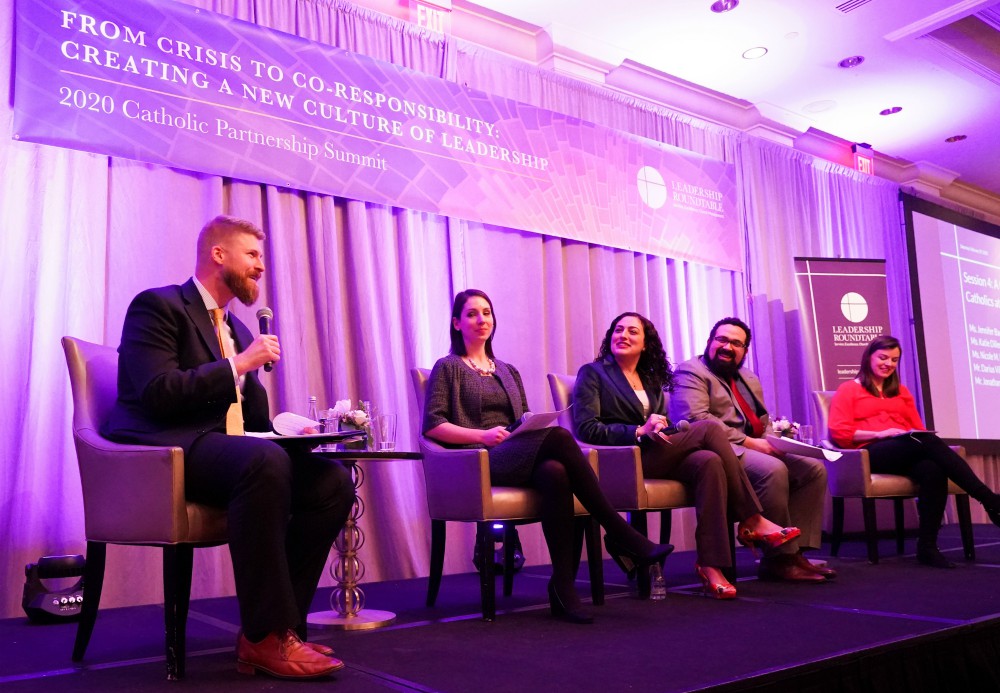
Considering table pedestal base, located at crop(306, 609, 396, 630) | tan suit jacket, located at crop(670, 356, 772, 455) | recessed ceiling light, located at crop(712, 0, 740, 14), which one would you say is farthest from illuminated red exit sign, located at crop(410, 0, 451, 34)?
table pedestal base, located at crop(306, 609, 396, 630)

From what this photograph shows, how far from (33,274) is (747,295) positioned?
465 centimetres

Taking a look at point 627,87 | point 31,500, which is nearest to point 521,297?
point 627,87

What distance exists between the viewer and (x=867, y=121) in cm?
666

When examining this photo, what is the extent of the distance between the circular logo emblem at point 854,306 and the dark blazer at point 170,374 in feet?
17.5

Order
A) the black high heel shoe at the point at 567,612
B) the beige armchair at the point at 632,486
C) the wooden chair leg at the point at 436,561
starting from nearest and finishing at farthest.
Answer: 1. the black high heel shoe at the point at 567,612
2. the wooden chair leg at the point at 436,561
3. the beige armchair at the point at 632,486

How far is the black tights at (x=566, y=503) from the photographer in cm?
263

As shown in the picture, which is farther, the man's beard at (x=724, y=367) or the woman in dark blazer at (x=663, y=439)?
the man's beard at (x=724, y=367)

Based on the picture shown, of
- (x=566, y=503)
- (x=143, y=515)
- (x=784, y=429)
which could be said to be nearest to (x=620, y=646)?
(x=566, y=503)

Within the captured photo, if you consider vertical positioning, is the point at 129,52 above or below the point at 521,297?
above

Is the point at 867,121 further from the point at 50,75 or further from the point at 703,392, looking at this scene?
the point at 50,75

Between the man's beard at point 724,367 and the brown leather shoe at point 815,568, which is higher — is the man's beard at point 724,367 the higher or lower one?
the higher one

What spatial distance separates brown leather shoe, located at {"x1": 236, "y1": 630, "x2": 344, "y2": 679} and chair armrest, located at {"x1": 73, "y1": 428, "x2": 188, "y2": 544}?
331mm

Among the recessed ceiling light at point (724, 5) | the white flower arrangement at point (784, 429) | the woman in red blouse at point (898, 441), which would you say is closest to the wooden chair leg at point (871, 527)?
the woman in red blouse at point (898, 441)

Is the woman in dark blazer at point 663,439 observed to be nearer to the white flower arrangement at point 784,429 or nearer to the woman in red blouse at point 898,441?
the white flower arrangement at point 784,429
